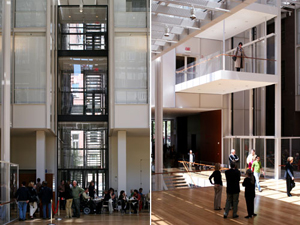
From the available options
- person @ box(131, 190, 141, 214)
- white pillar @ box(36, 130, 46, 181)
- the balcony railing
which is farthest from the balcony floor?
white pillar @ box(36, 130, 46, 181)

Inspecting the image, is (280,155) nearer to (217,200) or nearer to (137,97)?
(217,200)

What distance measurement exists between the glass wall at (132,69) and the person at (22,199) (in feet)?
7.00

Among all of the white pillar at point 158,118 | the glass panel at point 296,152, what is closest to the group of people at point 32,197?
the white pillar at point 158,118

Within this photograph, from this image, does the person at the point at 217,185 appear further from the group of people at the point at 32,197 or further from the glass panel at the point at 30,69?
the glass panel at the point at 30,69

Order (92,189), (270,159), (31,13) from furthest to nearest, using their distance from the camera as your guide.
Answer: (270,159) < (92,189) < (31,13)

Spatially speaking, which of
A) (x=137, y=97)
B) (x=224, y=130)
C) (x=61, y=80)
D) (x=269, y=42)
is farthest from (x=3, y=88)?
(x=224, y=130)

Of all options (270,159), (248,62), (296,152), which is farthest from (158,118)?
(296,152)

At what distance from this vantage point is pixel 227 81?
18.1 metres

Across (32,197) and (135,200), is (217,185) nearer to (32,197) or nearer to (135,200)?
(135,200)

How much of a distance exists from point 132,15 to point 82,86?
61.6 inches

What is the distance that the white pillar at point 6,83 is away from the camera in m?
5.73

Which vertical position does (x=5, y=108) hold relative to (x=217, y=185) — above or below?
above

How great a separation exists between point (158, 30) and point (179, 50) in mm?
9680

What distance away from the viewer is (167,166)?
2198 cm
